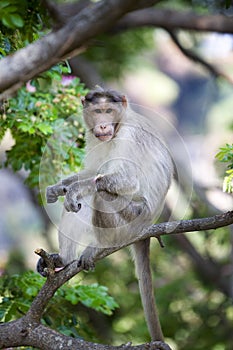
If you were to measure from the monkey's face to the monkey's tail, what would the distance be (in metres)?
0.67

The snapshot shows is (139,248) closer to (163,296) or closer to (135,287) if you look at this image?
(163,296)

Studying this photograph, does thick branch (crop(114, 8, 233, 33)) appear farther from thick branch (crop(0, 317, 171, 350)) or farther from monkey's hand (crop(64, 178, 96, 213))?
thick branch (crop(0, 317, 171, 350))

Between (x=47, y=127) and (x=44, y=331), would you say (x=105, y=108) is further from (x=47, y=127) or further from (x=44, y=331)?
(x=44, y=331)

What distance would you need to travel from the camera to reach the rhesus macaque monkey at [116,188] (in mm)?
4031

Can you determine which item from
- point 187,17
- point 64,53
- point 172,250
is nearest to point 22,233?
point 172,250

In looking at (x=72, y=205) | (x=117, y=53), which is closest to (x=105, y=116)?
(x=72, y=205)

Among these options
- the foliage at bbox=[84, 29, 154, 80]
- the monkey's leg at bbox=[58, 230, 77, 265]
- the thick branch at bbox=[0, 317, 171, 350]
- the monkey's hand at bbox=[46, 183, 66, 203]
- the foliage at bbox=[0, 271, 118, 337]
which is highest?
the monkey's hand at bbox=[46, 183, 66, 203]

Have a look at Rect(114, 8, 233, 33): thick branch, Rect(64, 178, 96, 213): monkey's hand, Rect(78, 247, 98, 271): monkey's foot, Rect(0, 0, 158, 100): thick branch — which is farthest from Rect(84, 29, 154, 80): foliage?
Rect(0, 0, 158, 100): thick branch

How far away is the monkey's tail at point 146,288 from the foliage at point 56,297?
1.66 ft

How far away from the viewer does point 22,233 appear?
51.7 feet

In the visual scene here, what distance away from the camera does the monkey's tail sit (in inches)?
157

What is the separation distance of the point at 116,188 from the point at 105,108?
550 mm

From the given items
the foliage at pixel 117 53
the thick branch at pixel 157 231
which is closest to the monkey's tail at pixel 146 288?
the thick branch at pixel 157 231

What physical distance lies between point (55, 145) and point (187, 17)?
272cm
